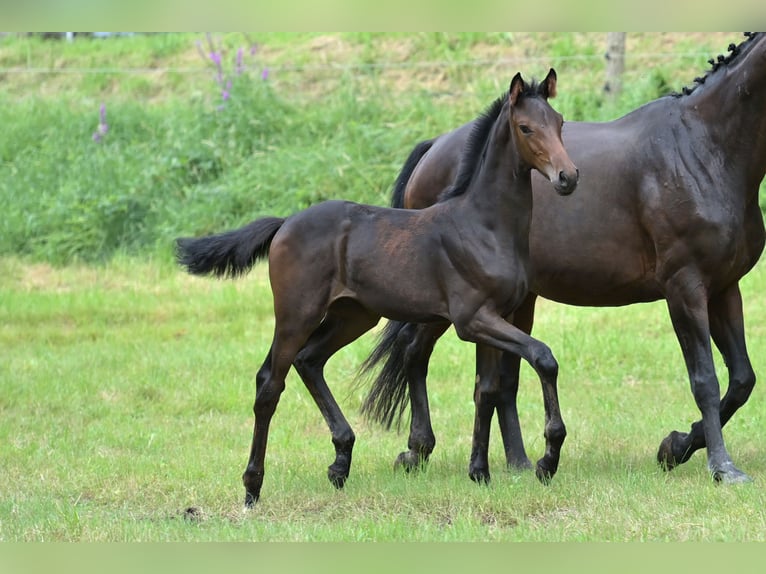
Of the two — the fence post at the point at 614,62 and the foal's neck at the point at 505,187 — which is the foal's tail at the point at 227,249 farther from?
the fence post at the point at 614,62

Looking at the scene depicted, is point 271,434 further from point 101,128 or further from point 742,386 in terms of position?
point 101,128

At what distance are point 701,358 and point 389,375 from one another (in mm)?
1960

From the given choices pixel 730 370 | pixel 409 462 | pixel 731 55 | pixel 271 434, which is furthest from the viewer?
pixel 271 434

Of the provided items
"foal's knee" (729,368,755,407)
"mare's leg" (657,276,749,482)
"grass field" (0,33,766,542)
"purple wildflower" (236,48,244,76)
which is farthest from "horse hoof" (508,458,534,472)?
"purple wildflower" (236,48,244,76)

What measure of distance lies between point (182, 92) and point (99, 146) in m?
1.87

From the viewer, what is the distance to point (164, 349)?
10.8 meters

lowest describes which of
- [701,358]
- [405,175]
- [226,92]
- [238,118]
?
[701,358]

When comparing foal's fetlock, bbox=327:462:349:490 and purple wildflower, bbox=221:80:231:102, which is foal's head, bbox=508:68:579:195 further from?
purple wildflower, bbox=221:80:231:102

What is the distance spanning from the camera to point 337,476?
6.54 m

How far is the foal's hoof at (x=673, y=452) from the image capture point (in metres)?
6.89

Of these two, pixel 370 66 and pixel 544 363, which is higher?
pixel 370 66

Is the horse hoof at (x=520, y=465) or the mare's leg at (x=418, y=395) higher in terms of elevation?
the mare's leg at (x=418, y=395)

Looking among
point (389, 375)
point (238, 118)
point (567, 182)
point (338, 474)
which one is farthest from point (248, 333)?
point (567, 182)

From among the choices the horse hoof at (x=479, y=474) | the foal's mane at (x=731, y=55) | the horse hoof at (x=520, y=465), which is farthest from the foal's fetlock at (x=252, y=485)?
the foal's mane at (x=731, y=55)
